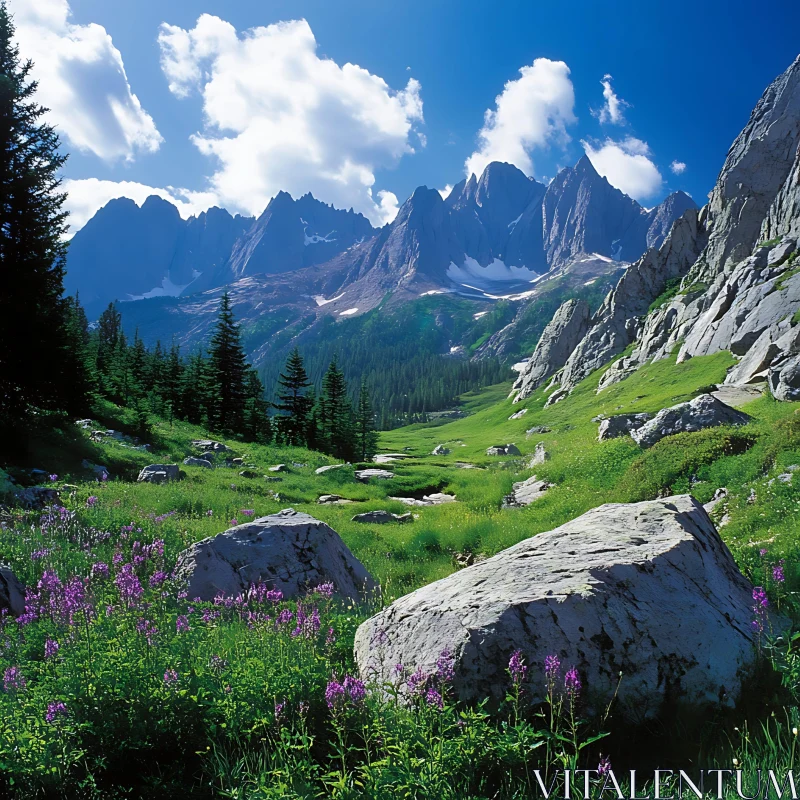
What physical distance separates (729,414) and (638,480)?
23.1 feet

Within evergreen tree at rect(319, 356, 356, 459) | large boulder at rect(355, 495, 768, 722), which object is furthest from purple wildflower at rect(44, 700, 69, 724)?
evergreen tree at rect(319, 356, 356, 459)

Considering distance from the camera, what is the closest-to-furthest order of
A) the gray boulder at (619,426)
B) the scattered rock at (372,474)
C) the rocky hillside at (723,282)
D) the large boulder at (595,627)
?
the large boulder at (595,627) < the gray boulder at (619,426) < the scattered rock at (372,474) < the rocky hillside at (723,282)

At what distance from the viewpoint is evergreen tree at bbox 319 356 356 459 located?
53531 millimetres

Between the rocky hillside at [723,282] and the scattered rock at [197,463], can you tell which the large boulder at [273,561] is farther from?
Answer: the rocky hillside at [723,282]

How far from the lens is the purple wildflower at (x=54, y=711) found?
354cm

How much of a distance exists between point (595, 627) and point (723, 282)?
3676 inches

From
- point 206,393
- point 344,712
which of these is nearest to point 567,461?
point 344,712

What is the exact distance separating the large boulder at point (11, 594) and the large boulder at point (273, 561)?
1955mm

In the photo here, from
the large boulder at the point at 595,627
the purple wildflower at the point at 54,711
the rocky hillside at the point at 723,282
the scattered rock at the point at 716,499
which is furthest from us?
the rocky hillside at the point at 723,282

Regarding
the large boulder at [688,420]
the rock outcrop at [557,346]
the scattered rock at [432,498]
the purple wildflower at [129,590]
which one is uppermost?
the rock outcrop at [557,346]

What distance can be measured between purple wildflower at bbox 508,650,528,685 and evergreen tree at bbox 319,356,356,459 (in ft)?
160

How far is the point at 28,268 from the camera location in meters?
18.7

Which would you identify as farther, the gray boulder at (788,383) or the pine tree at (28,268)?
the gray boulder at (788,383)

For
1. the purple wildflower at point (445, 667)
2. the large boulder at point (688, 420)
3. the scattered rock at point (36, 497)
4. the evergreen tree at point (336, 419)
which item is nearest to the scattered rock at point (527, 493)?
the large boulder at point (688, 420)
